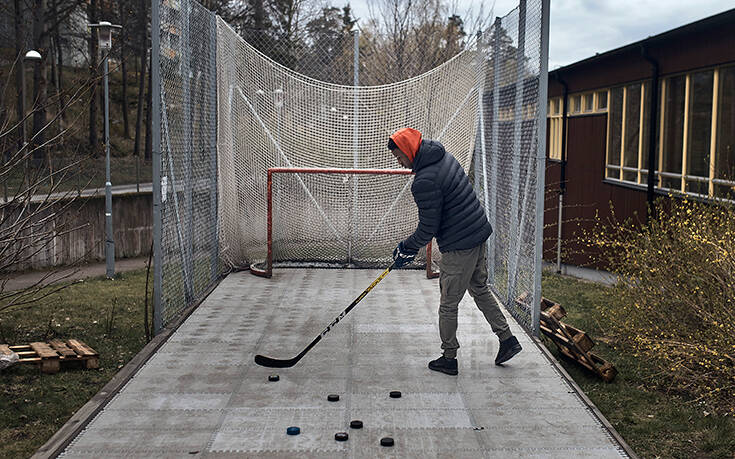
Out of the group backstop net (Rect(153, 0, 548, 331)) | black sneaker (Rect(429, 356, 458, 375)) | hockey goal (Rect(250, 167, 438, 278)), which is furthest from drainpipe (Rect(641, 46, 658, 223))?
black sneaker (Rect(429, 356, 458, 375))

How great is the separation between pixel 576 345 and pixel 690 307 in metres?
0.94

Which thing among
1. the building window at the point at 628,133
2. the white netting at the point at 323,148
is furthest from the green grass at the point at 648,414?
the building window at the point at 628,133

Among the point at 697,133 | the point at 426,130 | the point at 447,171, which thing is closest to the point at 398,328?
the point at 447,171

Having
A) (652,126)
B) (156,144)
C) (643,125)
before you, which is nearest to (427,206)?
(156,144)

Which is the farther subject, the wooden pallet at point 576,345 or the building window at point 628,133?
the building window at point 628,133

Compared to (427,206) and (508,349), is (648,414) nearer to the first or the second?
(508,349)

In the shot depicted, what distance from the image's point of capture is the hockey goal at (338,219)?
12.1 metres

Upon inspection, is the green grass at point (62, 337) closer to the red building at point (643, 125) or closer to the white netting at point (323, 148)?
the white netting at point (323, 148)

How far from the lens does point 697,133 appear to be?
11.9m

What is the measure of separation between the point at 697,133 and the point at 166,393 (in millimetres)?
Result: 8683

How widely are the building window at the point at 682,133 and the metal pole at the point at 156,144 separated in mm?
5096

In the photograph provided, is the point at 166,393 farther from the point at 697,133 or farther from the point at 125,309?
the point at 697,133

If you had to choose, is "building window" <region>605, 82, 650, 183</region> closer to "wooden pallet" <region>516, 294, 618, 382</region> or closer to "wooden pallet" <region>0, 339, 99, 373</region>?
"wooden pallet" <region>516, 294, 618, 382</region>

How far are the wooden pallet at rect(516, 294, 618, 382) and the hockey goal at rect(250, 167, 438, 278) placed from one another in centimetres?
462
